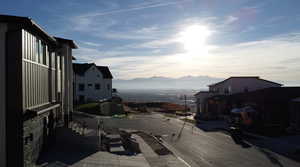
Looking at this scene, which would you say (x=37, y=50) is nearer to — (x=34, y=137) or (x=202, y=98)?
(x=34, y=137)

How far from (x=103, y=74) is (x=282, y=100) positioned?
128 feet

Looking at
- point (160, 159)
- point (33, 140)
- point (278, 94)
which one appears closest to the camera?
point (33, 140)

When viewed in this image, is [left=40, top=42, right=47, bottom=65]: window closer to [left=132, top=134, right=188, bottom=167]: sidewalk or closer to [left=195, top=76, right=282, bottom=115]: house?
[left=132, top=134, right=188, bottom=167]: sidewalk

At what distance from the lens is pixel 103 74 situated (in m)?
61.1

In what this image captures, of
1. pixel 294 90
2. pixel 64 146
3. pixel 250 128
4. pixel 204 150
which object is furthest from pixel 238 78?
pixel 64 146

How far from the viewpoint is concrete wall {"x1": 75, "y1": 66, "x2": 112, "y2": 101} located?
57.0 metres

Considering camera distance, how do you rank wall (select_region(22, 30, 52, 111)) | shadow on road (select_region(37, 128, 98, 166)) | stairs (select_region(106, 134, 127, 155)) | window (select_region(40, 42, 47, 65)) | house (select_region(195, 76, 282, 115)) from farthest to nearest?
house (select_region(195, 76, 282, 115)) → stairs (select_region(106, 134, 127, 155)) → shadow on road (select_region(37, 128, 98, 166)) → window (select_region(40, 42, 47, 65)) → wall (select_region(22, 30, 52, 111))

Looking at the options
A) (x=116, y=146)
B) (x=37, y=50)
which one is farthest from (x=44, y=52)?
(x=116, y=146)

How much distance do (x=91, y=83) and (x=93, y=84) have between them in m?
0.54

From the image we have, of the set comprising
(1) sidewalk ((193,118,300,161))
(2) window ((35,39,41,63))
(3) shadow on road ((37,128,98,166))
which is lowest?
(1) sidewalk ((193,118,300,161))

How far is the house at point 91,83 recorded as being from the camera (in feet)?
186

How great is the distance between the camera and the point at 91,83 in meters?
58.2

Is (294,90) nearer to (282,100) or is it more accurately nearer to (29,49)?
(282,100)

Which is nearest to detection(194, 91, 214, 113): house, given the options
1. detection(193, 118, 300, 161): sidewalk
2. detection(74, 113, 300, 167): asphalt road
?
detection(193, 118, 300, 161): sidewalk
